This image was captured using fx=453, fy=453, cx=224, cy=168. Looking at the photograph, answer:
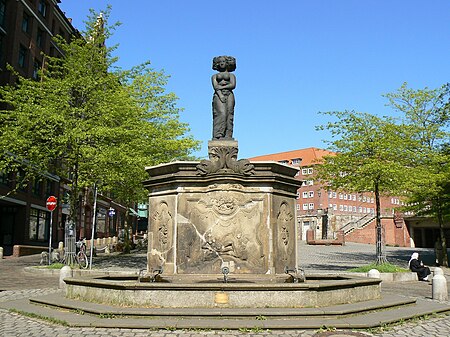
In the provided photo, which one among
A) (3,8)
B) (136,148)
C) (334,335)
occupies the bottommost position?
(334,335)

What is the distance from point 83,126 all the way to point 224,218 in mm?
12334

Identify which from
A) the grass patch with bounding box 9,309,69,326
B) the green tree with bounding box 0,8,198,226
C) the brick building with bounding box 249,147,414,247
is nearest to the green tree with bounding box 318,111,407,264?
the green tree with bounding box 0,8,198,226

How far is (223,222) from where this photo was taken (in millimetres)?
10703

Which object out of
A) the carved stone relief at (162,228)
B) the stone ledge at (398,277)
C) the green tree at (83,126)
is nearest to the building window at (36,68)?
the green tree at (83,126)

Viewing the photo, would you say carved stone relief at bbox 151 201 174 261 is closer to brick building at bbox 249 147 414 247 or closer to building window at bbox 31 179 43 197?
building window at bbox 31 179 43 197

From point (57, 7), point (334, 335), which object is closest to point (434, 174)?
point (334, 335)

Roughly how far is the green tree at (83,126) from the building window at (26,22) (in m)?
18.6

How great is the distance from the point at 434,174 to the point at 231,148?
1708 centimetres

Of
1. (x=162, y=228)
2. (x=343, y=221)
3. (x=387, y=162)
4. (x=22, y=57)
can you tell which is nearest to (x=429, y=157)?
(x=387, y=162)

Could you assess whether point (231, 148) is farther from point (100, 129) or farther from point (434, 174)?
point (434, 174)

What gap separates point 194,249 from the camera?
1066 centimetres

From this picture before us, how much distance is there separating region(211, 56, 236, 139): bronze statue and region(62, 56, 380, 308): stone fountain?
3 centimetres

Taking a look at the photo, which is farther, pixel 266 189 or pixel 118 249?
pixel 118 249

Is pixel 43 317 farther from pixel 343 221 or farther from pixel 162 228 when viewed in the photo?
pixel 343 221
